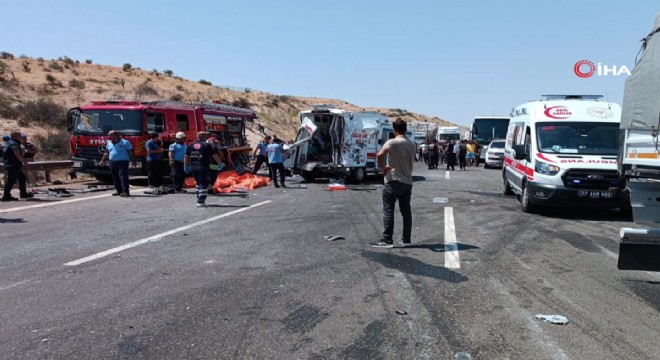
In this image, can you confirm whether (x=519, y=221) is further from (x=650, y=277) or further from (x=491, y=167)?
(x=491, y=167)

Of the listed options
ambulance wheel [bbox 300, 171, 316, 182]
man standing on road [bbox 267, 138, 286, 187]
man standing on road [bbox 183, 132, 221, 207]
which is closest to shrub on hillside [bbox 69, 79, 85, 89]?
ambulance wheel [bbox 300, 171, 316, 182]

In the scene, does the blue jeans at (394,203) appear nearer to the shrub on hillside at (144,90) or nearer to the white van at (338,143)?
the white van at (338,143)

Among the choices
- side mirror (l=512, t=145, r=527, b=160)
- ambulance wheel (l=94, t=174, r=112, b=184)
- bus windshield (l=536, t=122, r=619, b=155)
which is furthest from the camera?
ambulance wheel (l=94, t=174, r=112, b=184)

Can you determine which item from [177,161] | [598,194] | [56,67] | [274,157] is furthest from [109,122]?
[56,67]

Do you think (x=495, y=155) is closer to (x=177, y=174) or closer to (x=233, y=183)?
(x=233, y=183)

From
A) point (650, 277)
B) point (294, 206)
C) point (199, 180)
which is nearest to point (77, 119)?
point (199, 180)

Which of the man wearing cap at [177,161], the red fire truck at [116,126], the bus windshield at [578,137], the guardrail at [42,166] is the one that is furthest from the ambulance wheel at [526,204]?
the guardrail at [42,166]

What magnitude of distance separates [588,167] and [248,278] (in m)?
7.52

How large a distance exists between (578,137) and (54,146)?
22.8 meters

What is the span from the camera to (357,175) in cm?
1873

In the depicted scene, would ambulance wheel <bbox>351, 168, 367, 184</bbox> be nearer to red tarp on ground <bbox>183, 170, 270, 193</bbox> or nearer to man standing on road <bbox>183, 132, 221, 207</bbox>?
red tarp on ground <bbox>183, 170, 270, 193</bbox>

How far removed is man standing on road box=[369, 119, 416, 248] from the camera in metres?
7.53

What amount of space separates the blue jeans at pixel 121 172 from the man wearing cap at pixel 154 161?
1.90 meters

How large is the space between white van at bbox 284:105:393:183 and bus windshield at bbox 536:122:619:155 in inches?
311
